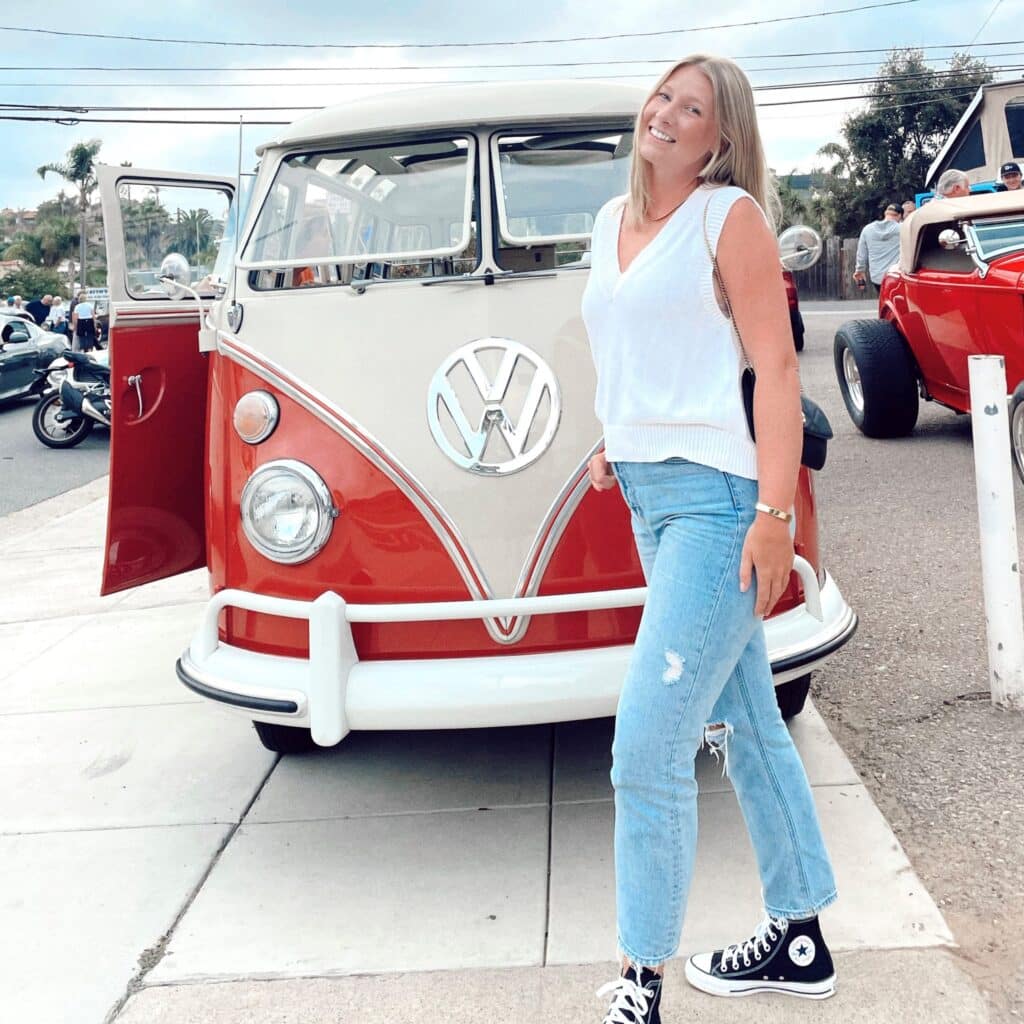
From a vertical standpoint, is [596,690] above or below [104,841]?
above

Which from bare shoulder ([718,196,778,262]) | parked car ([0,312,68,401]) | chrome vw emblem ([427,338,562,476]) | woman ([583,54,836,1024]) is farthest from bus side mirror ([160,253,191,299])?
parked car ([0,312,68,401])

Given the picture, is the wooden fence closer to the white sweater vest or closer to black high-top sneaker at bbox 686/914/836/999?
black high-top sneaker at bbox 686/914/836/999

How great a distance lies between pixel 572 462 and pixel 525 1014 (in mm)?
1329

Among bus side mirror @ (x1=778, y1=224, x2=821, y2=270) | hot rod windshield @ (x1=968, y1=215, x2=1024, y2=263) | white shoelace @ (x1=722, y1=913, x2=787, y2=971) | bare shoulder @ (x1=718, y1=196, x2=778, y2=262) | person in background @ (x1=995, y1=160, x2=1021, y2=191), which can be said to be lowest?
white shoelace @ (x1=722, y1=913, x2=787, y2=971)

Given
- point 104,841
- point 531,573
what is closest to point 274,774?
point 104,841

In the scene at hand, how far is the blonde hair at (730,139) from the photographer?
6.97 feet

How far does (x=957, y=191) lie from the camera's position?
921 centimetres

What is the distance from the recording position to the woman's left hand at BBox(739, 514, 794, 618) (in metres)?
2.07

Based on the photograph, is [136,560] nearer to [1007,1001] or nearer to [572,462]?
[572,462]

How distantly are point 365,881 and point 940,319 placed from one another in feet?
18.5

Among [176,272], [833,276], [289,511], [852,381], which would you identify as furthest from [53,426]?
Result: [833,276]

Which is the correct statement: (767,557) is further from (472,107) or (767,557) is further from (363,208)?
(363,208)

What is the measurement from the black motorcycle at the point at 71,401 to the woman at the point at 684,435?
465 inches

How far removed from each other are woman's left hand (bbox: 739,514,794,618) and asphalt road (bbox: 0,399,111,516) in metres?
8.92
